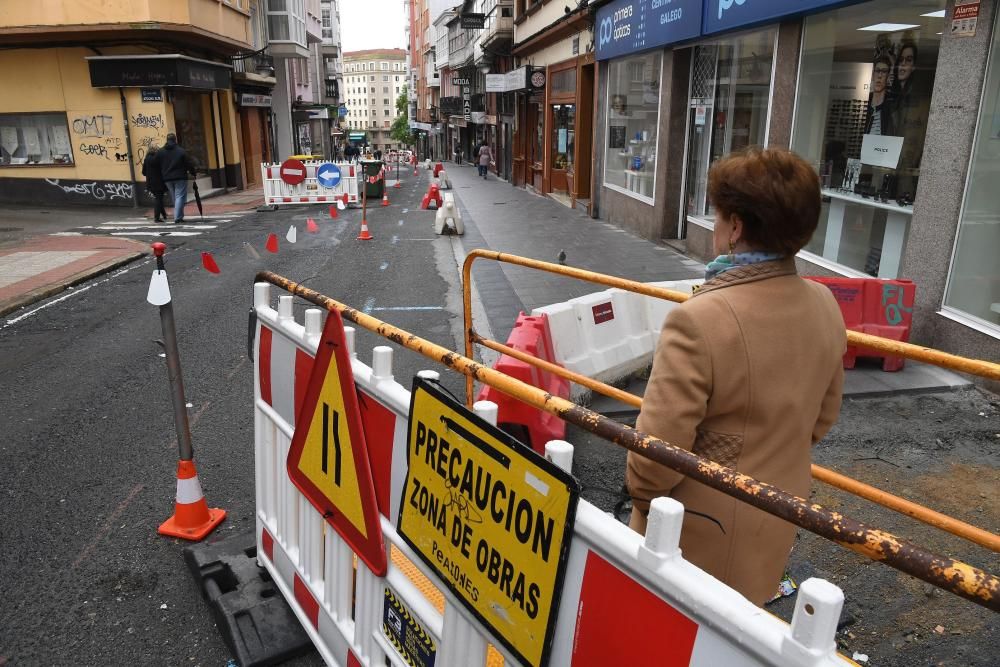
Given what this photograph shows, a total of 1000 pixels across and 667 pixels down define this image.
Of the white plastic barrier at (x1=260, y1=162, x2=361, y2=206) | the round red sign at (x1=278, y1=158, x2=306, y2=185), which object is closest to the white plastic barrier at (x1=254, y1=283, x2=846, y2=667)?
the round red sign at (x1=278, y1=158, x2=306, y2=185)

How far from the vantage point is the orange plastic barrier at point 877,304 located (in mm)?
6445

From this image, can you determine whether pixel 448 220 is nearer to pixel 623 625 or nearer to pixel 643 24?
pixel 643 24

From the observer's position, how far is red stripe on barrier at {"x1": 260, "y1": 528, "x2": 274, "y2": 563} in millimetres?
3360

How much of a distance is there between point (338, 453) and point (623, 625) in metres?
1.38

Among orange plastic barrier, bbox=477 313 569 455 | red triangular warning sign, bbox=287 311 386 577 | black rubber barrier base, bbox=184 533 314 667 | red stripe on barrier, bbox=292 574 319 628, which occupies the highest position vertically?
red triangular warning sign, bbox=287 311 386 577

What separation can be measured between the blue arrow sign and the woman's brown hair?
1959cm

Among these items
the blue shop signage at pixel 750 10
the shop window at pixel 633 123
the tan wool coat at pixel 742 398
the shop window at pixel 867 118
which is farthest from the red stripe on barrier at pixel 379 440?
the shop window at pixel 633 123

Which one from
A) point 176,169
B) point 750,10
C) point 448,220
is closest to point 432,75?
point 176,169

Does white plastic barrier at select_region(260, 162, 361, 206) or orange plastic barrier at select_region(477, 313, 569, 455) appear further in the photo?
white plastic barrier at select_region(260, 162, 361, 206)

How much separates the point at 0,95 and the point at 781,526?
24684 millimetres

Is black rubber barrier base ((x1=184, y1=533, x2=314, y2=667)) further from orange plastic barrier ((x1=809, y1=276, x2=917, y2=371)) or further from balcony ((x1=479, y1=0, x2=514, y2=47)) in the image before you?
balcony ((x1=479, y1=0, x2=514, y2=47))

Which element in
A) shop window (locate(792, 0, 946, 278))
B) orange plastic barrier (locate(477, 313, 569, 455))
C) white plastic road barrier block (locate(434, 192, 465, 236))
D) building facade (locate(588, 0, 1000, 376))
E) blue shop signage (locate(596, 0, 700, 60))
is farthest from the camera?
white plastic road barrier block (locate(434, 192, 465, 236))

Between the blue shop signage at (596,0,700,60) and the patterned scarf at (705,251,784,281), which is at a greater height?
the blue shop signage at (596,0,700,60)

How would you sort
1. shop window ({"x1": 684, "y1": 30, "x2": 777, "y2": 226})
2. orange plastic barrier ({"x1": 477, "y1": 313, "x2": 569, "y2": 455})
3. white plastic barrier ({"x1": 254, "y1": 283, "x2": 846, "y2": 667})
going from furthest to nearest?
shop window ({"x1": 684, "y1": 30, "x2": 777, "y2": 226}) → orange plastic barrier ({"x1": 477, "y1": 313, "x2": 569, "y2": 455}) → white plastic barrier ({"x1": 254, "y1": 283, "x2": 846, "y2": 667})
